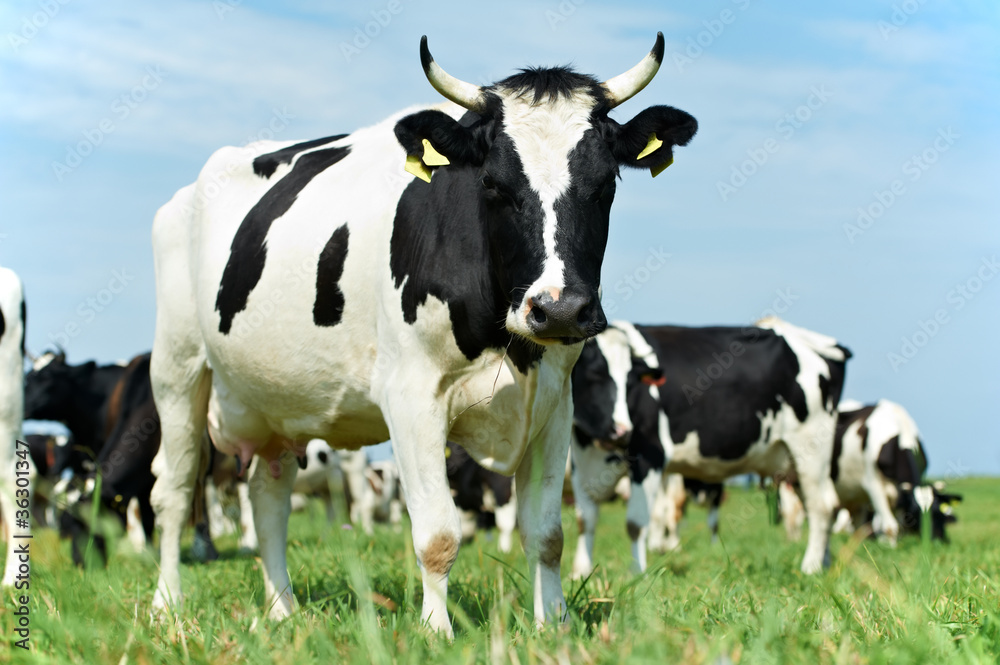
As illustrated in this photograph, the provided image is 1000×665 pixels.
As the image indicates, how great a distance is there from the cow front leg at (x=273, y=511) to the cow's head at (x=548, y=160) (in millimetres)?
2418

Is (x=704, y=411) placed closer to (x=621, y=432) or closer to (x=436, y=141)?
(x=621, y=432)

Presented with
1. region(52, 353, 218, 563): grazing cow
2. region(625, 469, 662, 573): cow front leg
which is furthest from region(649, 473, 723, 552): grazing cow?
region(52, 353, 218, 563): grazing cow

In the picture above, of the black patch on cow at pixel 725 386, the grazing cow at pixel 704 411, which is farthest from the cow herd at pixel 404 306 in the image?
the black patch on cow at pixel 725 386

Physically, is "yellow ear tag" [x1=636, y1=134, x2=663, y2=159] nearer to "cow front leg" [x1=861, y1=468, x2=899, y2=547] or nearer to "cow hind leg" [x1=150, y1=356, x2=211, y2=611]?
"cow hind leg" [x1=150, y1=356, x2=211, y2=611]

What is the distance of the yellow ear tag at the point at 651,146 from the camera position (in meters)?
4.33

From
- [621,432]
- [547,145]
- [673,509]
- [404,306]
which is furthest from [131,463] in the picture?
[673,509]

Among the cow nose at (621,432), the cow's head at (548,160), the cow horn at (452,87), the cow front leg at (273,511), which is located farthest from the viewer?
the cow nose at (621,432)

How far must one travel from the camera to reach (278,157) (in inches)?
233

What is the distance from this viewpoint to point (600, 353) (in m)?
10.4

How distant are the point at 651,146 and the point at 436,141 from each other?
934mm

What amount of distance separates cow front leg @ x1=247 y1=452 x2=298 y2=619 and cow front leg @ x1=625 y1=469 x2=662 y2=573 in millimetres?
4725

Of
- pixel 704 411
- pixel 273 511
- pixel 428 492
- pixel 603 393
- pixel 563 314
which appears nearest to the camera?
pixel 563 314

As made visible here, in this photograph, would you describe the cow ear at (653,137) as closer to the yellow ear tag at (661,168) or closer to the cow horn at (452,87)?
the yellow ear tag at (661,168)

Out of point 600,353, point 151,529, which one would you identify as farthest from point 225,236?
point 151,529
